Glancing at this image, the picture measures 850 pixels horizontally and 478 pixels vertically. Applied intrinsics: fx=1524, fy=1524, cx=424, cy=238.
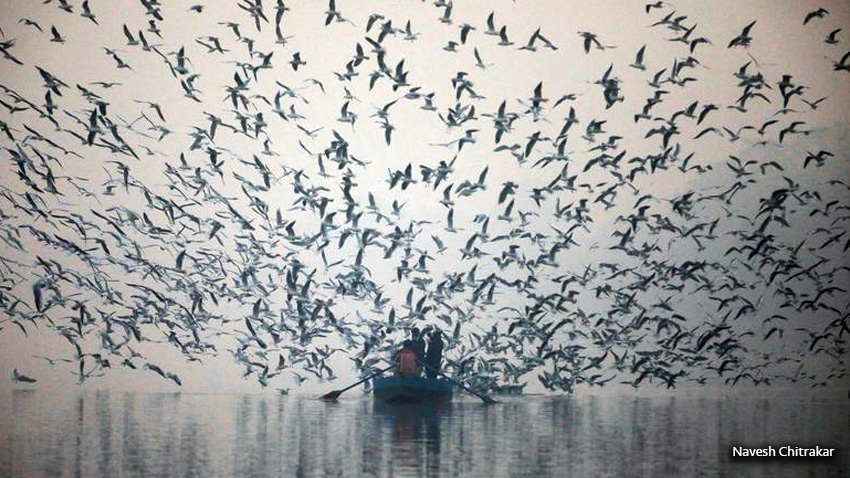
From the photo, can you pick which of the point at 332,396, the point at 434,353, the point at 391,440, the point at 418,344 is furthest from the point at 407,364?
the point at 391,440

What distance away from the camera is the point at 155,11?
45.1 metres

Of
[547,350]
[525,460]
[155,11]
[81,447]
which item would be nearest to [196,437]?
[81,447]

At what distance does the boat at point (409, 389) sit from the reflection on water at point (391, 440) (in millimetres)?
700

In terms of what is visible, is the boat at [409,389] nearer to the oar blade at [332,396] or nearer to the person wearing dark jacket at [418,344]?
the person wearing dark jacket at [418,344]

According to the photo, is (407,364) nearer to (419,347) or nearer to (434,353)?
(419,347)

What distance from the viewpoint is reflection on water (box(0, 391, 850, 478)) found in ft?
102

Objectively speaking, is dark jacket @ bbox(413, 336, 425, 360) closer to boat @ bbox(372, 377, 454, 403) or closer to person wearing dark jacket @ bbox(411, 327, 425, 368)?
person wearing dark jacket @ bbox(411, 327, 425, 368)

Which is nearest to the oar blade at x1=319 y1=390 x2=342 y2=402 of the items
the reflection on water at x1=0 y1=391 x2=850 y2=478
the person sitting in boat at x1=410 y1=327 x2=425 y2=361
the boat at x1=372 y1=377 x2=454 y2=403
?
the reflection on water at x1=0 y1=391 x2=850 y2=478

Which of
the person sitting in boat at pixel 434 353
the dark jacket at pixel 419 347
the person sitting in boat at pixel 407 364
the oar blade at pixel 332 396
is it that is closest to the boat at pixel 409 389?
the person sitting in boat at pixel 407 364

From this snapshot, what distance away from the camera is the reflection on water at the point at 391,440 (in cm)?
3105

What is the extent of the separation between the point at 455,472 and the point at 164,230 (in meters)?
20.4

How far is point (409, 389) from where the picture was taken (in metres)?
54.4

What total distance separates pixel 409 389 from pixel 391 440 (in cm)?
1591

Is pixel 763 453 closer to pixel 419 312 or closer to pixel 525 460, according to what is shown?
pixel 525 460
